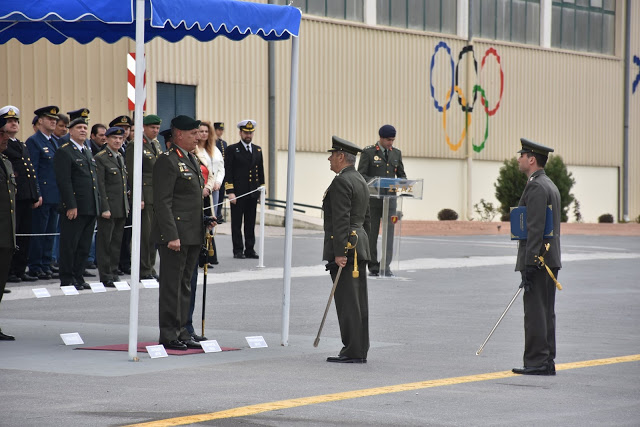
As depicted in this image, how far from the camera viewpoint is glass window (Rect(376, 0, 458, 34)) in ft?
125

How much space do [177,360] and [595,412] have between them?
11.9ft

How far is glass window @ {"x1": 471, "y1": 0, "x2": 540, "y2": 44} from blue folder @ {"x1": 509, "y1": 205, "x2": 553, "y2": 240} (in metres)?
31.6

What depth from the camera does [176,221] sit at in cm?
1035

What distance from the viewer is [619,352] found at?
425 inches

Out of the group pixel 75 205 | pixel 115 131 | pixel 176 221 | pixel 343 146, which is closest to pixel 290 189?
pixel 343 146

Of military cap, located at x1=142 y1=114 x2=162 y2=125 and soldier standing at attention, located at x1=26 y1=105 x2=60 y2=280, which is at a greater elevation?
military cap, located at x1=142 y1=114 x2=162 y2=125

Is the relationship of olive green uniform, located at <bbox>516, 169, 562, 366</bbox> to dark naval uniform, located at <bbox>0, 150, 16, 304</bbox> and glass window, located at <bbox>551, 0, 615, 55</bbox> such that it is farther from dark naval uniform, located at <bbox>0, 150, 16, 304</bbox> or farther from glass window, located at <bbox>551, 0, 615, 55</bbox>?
glass window, located at <bbox>551, 0, 615, 55</bbox>

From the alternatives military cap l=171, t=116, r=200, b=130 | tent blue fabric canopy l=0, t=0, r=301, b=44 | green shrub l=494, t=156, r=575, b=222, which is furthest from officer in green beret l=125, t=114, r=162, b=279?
green shrub l=494, t=156, r=575, b=222

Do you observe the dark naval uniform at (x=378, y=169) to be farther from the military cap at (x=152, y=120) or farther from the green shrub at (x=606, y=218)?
the green shrub at (x=606, y=218)

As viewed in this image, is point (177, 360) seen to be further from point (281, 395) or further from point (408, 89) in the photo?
point (408, 89)

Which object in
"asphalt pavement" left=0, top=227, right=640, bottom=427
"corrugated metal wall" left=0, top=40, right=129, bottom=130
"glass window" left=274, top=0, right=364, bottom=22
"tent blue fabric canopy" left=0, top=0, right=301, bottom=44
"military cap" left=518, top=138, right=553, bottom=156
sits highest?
"glass window" left=274, top=0, right=364, bottom=22

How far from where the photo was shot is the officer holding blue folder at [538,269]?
9.50 m

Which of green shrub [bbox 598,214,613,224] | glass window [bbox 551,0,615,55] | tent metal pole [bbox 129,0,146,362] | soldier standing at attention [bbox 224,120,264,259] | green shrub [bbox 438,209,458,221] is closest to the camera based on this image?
tent metal pole [bbox 129,0,146,362]

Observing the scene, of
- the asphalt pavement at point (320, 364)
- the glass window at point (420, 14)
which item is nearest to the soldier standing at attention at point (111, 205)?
the asphalt pavement at point (320, 364)
